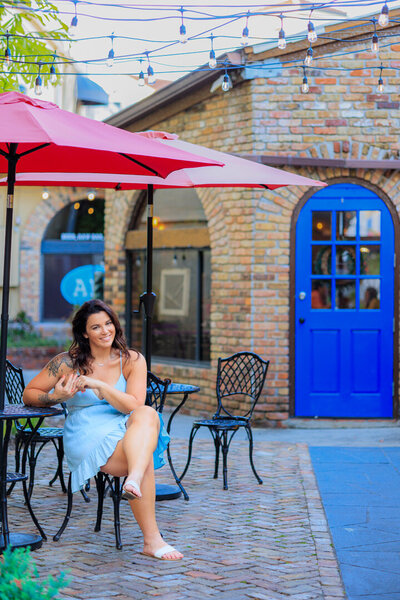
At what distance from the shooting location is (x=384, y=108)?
30.4 ft

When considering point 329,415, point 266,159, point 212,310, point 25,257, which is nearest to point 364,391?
point 329,415

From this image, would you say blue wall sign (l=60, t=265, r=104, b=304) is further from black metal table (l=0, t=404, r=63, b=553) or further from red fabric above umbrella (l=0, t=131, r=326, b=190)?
black metal table (l=0, t=404, r=63, b=553)

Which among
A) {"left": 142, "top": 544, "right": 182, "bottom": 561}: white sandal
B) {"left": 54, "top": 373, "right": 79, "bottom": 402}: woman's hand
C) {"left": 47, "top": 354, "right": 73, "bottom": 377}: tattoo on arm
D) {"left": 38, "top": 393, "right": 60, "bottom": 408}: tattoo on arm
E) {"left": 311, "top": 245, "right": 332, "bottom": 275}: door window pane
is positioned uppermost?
{"left": 311, "top": 245, "right": 332, "bottom": 275}: door window pane

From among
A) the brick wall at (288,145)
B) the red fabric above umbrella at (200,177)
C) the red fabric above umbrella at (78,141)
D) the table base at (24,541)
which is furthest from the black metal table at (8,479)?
the brick wall at (288,145)

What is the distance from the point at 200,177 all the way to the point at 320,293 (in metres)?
3.29

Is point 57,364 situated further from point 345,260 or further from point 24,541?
point 345,260

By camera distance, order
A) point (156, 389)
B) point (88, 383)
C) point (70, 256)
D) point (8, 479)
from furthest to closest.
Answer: point (70, 256)
point (156, 389)
point (8, 479)
point (88, 383)

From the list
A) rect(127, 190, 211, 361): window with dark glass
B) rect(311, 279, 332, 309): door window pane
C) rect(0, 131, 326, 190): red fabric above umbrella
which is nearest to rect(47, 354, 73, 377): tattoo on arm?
rect(0, 131, 326, 190): red fabric above umbrella

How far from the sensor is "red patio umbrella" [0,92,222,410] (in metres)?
4.38

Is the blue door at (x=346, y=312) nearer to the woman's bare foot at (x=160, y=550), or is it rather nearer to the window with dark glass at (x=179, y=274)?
the window with dark glass at (x=179, y=274)

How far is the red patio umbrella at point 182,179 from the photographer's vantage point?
6.13 meters

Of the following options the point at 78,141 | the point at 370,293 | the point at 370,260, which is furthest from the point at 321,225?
the point at 78,141

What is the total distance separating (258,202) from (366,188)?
1171 mm

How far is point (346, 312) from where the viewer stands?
30.6ft
